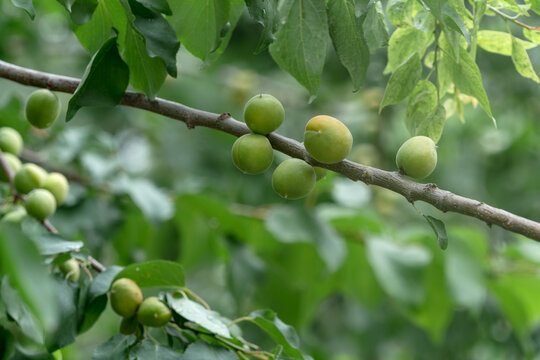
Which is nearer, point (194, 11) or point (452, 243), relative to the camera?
point (194, 11)

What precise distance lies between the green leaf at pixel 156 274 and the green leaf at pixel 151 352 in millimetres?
123

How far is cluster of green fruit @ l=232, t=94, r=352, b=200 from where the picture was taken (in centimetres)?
89

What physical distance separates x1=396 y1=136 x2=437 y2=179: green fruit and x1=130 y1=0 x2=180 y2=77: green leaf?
1.21 ft

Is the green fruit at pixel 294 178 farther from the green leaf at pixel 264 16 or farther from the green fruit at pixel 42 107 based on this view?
the green fruit at pixel 42 107

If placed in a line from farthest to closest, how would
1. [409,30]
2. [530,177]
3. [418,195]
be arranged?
[530,177] < [409,30] < [418,195]

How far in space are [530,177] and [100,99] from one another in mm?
2905

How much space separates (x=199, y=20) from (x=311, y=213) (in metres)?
1.15

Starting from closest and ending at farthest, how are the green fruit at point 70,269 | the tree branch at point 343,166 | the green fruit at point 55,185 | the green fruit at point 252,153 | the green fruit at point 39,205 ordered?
the tree branch at point 343,166
the green fruit at point 252,153
the green fruit at point 70,269
the green fruit at point 39,205
the green fruit at point 55,185

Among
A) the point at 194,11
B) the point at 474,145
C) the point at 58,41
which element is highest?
the point at 194,11

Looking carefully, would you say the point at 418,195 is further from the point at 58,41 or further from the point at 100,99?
the point at 58,41

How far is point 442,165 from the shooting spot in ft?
11.6

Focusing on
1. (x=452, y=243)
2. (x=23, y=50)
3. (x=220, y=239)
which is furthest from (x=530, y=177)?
(x=23, y=50)

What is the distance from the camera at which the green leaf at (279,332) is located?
40.9 inches

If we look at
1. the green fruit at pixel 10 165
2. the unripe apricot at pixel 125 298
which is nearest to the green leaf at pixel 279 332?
the unripe apricot at pixel 125 298
